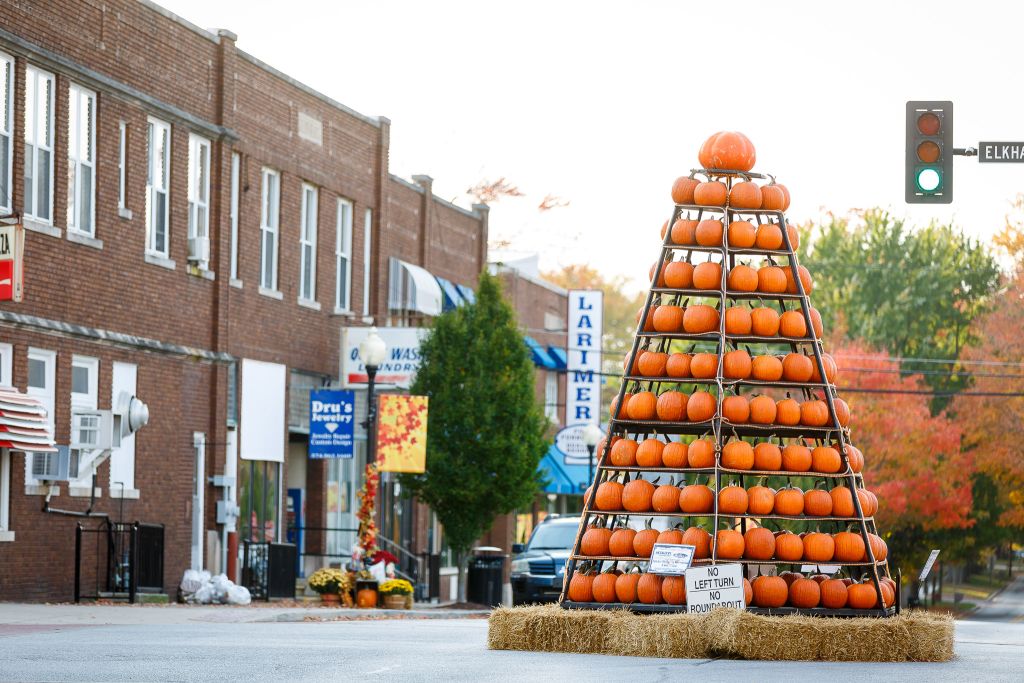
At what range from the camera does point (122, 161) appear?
99.1 feet

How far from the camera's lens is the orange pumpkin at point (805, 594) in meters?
16.8

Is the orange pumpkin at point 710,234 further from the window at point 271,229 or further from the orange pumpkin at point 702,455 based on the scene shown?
the window at point 271,229

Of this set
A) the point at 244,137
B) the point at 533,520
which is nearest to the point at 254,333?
the point at 244,137

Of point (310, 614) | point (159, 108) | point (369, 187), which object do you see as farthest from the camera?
point (369, 187)

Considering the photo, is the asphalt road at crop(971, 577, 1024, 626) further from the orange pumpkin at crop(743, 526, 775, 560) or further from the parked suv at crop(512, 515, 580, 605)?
the orange pumpkin at crop(743, 526, 775, 560)

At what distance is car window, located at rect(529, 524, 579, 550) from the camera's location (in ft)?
111

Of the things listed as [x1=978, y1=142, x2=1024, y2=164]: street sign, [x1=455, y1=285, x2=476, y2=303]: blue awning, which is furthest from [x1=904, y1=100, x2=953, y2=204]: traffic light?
[x1=455, y1=285, x2=476, y2=303]: blue awning

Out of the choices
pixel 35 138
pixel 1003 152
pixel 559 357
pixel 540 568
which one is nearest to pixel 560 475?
pixel 559 357

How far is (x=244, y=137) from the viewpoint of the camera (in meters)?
34.3

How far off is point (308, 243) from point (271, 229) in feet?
5.74

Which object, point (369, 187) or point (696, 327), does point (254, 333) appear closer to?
point (369, 187)

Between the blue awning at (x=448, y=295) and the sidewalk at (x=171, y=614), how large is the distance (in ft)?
45.9

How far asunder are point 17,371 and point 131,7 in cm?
688

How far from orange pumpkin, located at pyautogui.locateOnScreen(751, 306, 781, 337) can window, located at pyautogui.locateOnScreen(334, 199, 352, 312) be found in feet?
73.2
